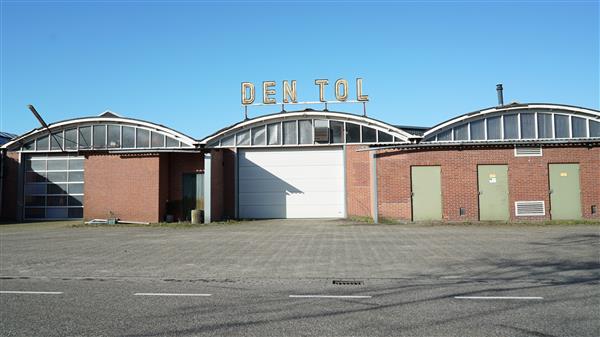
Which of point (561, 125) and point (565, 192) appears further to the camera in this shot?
point (561, 125)

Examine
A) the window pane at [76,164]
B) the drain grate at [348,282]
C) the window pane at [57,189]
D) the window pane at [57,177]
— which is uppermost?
the window pane at [76,164]

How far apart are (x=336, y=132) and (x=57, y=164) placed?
54.2 ft

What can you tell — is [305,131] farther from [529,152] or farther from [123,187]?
[529,152]

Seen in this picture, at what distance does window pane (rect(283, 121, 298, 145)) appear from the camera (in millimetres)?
25969

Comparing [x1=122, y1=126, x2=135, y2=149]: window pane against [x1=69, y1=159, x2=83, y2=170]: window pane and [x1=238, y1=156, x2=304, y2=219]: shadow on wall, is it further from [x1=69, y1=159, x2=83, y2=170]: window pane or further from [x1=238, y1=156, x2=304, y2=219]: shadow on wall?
[x1=238, y1=156, x2=304, y2=219]: shadow on wall

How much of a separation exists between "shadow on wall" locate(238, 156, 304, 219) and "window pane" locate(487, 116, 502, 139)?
36.1ft

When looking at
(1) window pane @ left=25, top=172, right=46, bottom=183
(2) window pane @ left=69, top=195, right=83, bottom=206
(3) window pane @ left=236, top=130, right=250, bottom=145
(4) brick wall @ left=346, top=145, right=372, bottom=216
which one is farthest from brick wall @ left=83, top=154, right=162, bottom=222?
(4) brick wall @ left=346, top=145, right=372, bottom=216

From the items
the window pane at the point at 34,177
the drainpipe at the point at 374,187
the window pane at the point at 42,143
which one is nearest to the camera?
the drainpipe at the point at 374,187

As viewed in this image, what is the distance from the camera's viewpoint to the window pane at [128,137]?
87.5ft

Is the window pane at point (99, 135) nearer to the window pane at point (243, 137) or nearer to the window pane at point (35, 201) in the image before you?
the window pane at point (35, 201)

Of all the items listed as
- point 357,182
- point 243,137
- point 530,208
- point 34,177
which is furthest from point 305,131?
point 34,177

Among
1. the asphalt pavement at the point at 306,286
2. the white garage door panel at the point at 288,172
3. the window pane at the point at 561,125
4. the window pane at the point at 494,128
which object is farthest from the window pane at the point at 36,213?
the window pane at the point at 561,125

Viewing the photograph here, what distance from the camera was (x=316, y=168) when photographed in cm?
2595

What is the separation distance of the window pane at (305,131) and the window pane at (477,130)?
29.8 feet
